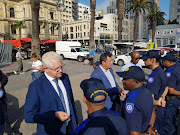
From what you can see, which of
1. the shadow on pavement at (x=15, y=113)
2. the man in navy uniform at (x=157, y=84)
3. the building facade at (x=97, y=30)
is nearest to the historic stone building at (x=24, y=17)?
the building facade at (x=97, y=30)

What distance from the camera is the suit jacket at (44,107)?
194 centimetres

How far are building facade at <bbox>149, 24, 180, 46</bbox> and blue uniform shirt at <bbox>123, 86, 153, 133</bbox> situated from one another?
159 feet

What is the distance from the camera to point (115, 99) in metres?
3.34

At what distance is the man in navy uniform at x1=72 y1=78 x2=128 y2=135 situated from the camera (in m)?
1.24

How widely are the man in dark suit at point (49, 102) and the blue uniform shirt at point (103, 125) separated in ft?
2.06

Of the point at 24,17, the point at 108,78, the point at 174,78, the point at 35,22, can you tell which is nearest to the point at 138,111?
the point at 108,78

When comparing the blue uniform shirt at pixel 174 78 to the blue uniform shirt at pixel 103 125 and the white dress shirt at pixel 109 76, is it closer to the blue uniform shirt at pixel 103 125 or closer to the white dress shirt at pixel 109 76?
the white dress shirt at pixel 109 76

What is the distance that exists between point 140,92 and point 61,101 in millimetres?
1131

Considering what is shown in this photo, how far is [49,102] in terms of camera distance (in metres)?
2.02

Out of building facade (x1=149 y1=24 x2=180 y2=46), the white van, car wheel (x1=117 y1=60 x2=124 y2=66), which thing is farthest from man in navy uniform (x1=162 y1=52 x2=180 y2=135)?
building facade (x1=149 y1=24 x2=180 y2=46)

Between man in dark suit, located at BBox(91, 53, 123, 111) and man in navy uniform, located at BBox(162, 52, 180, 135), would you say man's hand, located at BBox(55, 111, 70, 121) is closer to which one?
man in dark suit, located at BBox(91, 53, 123, 111)

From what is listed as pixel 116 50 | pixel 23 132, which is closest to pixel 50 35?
pixel 116 50

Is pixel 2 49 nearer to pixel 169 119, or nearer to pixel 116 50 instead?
pixel 116 50

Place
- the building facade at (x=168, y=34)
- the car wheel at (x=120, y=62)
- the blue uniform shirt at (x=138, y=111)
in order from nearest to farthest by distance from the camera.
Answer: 1. the blue uniform shirt at (x=138, y=111)
2. the car wheel at (x=120, y=62)
3. the building facade at (x=168, y=34)
